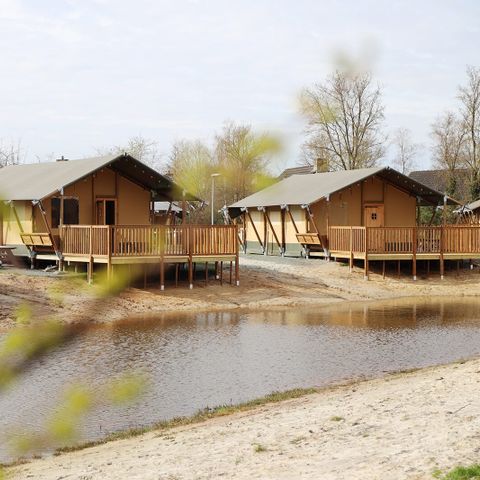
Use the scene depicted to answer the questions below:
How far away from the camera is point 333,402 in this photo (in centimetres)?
1253

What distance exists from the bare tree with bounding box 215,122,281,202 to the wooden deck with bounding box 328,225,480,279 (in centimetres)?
3201

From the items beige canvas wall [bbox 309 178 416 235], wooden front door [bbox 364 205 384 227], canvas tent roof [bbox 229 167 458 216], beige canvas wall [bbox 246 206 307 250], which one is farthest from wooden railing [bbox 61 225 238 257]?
wooden front door [bbox 364 205 384 227]

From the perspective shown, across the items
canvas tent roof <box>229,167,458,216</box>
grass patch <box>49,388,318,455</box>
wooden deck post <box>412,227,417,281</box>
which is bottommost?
grass patch <box>49,388,318,455</box>

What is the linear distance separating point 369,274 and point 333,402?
22.7m

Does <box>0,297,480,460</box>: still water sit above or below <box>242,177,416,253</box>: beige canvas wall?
below

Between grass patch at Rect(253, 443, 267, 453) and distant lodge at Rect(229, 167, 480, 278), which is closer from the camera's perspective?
grass patch at Rect(253, 443, 267, 453)

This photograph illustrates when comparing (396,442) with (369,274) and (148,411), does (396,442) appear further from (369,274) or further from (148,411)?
(369,274)

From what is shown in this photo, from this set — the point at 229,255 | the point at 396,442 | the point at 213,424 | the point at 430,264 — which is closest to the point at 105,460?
the point at 213,424

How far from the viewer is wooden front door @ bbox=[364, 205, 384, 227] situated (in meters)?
40.6

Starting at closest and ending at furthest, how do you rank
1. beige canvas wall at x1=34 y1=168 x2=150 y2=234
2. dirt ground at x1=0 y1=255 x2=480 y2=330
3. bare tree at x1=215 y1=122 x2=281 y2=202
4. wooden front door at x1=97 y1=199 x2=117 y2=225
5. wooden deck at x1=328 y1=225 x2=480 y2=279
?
bare tree at x1=215 y1=122 x2=281 y2=202
dirt ground at x1=0 y1=255 x2=480 y2=330
beige canvas wall at x1=34 y1=168 x2=150 y2=234
wooden front door at x1=97 y1=199 x2=117 y2=225
wooden deck at x1=328 y1=225 x2=480 y2=279

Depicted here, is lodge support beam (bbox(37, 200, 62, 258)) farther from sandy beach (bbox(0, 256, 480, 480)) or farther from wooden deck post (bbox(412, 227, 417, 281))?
sandy beach (bbox(0, 256, 480, 480))

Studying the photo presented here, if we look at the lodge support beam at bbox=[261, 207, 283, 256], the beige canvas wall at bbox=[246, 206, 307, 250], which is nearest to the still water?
the beige canvas wall at bbox=[246, 206, 307, 250]

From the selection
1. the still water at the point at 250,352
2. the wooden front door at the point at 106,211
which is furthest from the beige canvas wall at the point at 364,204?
the still water at the point at 250,352

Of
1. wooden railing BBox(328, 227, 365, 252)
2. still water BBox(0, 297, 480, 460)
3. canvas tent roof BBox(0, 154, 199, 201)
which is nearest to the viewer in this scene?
still water BBox(0, 297, 480, 460)
